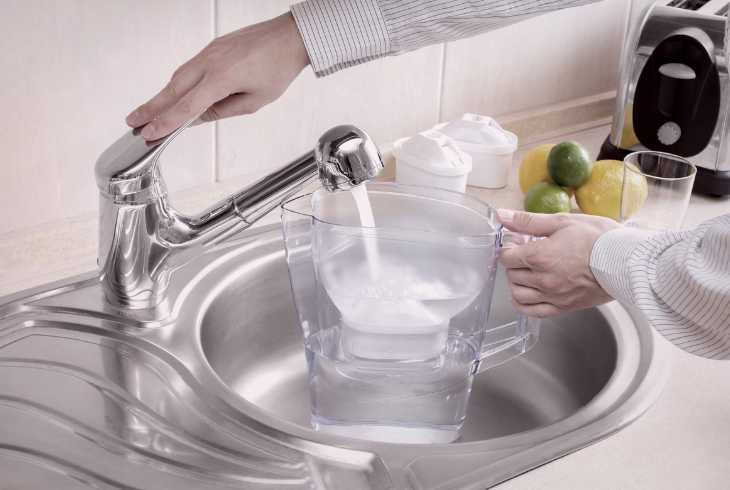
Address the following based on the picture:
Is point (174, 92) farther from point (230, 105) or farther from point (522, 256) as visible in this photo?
point (522, 256)

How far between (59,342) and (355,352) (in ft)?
1.07

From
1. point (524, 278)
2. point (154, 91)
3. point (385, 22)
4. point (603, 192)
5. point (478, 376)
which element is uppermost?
point (385, 22)

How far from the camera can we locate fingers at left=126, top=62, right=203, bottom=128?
93cm

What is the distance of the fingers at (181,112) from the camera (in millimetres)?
907

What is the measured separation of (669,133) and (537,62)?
1.00 ft

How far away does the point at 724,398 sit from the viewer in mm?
996

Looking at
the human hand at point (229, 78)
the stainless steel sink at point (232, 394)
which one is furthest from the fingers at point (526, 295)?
the human hand at point (229, 78)

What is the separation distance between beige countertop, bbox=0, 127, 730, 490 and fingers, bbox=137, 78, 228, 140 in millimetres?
306

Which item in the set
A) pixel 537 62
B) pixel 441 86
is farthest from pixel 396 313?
pixel 537 62

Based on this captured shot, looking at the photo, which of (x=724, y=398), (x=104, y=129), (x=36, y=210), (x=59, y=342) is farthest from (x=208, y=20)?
(x=724, y=398)

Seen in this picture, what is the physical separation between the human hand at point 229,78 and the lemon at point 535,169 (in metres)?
0.52

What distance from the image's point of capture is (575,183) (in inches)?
53.7

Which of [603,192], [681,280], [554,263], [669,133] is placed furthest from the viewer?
[669,133]

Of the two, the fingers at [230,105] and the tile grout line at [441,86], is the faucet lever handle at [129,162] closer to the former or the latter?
the fingers at [230,105]
